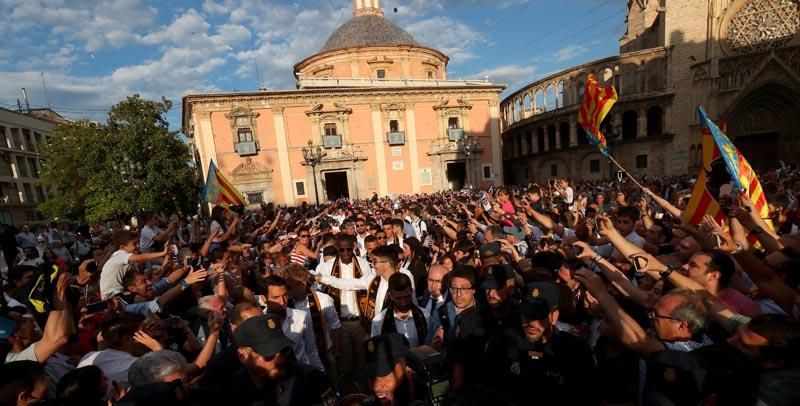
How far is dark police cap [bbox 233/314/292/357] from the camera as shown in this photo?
1979 mm

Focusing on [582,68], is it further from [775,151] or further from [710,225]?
[710,225]

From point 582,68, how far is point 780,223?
28.9 m

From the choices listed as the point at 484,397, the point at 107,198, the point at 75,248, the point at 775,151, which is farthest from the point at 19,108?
the point at 775,151

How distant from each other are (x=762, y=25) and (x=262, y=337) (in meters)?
34.7

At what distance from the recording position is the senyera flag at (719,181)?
393cm

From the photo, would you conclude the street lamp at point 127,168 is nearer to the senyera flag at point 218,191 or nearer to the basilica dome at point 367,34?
the senyera flag at point 218,191

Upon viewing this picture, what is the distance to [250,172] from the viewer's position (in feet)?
77.0

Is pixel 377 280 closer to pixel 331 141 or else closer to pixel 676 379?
pixel 676 379

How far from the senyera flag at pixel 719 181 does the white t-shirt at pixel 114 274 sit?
647cm

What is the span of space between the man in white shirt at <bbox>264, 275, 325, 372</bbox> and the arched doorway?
32290 millimetres

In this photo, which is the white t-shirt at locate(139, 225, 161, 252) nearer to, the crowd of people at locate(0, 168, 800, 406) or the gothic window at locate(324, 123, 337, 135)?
the crowd of people at locate(0, 168, 800, 406)

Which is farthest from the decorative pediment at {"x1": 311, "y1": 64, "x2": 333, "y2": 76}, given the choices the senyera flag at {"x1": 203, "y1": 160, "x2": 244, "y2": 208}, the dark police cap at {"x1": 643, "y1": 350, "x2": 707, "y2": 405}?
the dark police cap at {"x1": 643, "y1": 350, "x2": 707, "y2": 405}

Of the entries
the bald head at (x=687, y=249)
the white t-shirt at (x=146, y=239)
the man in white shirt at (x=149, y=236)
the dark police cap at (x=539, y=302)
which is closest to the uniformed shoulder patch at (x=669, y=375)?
the dark police cap at (x=539, y=302)

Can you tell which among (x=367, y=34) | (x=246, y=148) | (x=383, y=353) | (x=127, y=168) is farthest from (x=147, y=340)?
(x=367, y=34)
